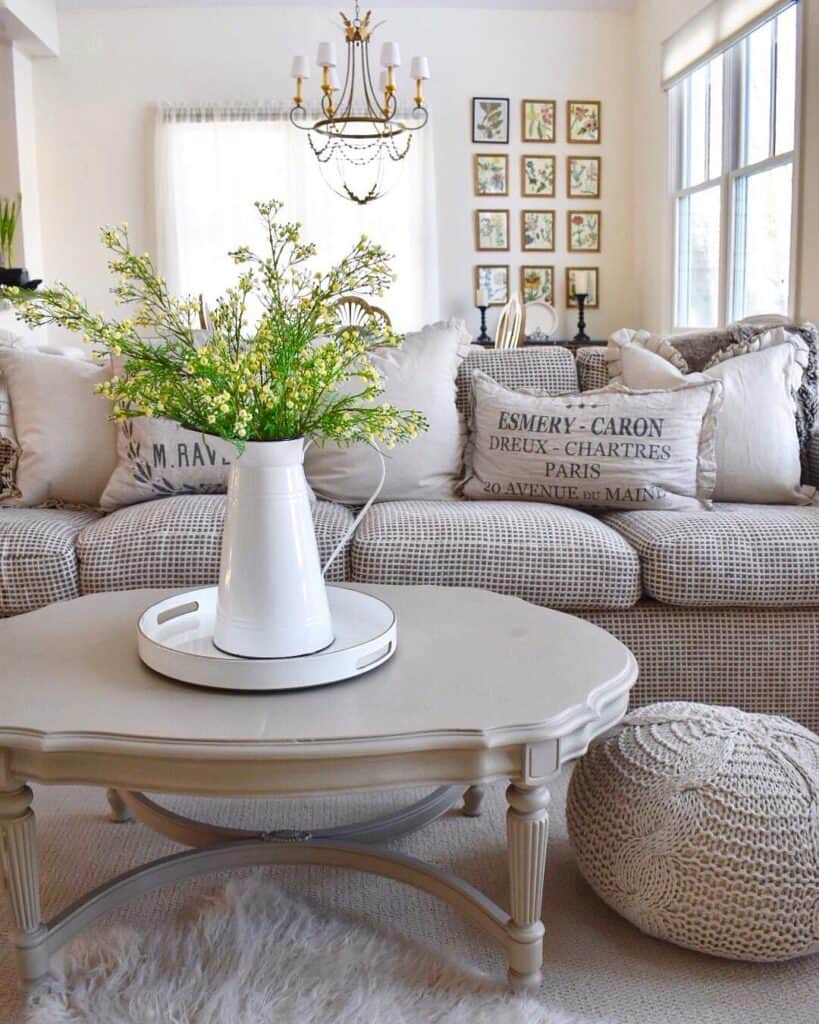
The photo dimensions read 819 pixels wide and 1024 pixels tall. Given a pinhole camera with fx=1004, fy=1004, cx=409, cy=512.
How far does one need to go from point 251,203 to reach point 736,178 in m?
2.91

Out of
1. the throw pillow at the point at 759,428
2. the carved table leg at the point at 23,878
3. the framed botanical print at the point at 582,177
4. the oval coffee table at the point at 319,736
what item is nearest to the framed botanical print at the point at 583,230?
the framed botanical print at the point at 582,177

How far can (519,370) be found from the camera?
275 centimetres

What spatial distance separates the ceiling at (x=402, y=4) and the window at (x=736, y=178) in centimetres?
96

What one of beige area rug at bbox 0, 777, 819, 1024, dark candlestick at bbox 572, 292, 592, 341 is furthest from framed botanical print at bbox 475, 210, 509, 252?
beige area rug at bbox 0, 777, 819, 1024

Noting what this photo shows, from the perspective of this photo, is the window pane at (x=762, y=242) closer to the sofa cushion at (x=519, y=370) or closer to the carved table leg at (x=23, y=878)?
the sofa cushion at (x=519, y=370)

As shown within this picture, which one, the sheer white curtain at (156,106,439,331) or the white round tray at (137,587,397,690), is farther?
the sheer white curtain at (156,106,439,331)

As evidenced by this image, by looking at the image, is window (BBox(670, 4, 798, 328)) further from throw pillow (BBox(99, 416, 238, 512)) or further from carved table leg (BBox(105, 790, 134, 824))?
carved table leg (BBox(105, 790, 134, 824))

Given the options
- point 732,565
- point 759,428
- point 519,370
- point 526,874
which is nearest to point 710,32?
point 519,370

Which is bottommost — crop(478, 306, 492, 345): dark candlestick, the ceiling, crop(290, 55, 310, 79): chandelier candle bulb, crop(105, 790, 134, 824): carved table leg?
crop(105, 790, 134, 824): carved table leg

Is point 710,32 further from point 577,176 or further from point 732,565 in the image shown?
point 732,565

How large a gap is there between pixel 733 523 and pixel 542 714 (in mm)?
1136

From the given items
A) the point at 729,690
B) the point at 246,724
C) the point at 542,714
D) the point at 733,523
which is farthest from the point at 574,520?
the point at 246,724

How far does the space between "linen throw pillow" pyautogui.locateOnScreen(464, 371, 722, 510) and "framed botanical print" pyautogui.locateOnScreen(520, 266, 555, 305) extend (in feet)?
13.3

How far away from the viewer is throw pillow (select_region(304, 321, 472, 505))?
2.48m
